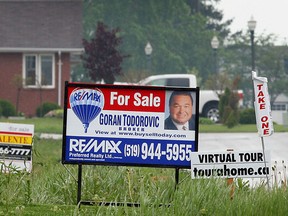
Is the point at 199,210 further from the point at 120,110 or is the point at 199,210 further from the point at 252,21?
the point at 252,21

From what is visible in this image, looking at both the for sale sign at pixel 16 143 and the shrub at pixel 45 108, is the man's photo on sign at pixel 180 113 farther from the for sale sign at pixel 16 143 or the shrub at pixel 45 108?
the shrub at pixel 45 108

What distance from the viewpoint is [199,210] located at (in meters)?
11.2

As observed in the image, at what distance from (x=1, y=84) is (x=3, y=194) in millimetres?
44355

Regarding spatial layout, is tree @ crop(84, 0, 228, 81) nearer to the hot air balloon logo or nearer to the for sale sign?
the for sale sign

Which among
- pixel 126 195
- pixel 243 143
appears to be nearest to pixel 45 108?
pixel 243 143

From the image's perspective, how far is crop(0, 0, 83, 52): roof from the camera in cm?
5684

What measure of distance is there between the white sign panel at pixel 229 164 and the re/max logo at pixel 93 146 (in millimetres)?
918

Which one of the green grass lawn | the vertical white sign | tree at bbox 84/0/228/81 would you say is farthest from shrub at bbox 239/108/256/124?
tree at bbox 84/0/228/81

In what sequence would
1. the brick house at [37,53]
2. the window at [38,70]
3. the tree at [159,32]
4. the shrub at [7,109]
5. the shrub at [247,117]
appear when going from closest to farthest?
1. the shrub at [247,117]
2. the shrub at [7,109]
3. the window at [38,70]
4. the brick house at [37,53]
5. the tree at [159,32]

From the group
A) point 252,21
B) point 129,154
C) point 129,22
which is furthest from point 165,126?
point 129,22

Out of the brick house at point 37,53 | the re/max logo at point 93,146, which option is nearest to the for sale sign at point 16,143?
the re/max logo at point 93,146

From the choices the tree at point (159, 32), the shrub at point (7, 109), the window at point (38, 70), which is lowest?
the shrub at point (7, 109)

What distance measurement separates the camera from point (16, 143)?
16.5 meters

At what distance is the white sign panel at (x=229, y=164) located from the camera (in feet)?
41.3
